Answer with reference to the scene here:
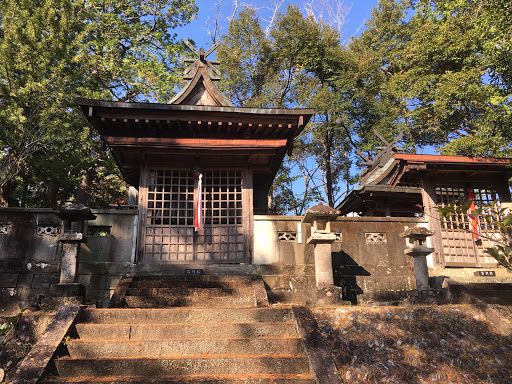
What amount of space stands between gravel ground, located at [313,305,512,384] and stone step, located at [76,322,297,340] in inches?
38.9

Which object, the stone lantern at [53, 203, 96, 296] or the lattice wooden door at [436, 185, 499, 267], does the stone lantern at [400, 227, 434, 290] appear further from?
the stone lantern at [53, 203, 96, 296]

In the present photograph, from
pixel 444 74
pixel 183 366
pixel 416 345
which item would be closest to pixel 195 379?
pixel 183 366

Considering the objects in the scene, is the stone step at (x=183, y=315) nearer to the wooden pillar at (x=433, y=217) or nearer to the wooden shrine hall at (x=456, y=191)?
the wooden pillar at (x=433, y=217)

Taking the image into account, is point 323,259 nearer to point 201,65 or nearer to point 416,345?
point 416,345

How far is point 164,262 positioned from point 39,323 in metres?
4.20

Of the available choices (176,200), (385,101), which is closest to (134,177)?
(176,200)

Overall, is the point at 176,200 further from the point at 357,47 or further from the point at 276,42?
the point at 357,47

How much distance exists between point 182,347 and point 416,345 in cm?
392

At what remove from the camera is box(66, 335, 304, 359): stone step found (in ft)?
19.9

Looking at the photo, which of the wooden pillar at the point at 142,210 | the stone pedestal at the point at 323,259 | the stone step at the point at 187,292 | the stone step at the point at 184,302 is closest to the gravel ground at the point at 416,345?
the stone pedestal at the point at 323,259

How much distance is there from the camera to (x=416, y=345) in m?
6.46

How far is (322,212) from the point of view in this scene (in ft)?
30.8

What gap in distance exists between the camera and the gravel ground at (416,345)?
229 inches

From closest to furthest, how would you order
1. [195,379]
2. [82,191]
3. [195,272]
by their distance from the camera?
[195,379], [195,272], [82,191]
